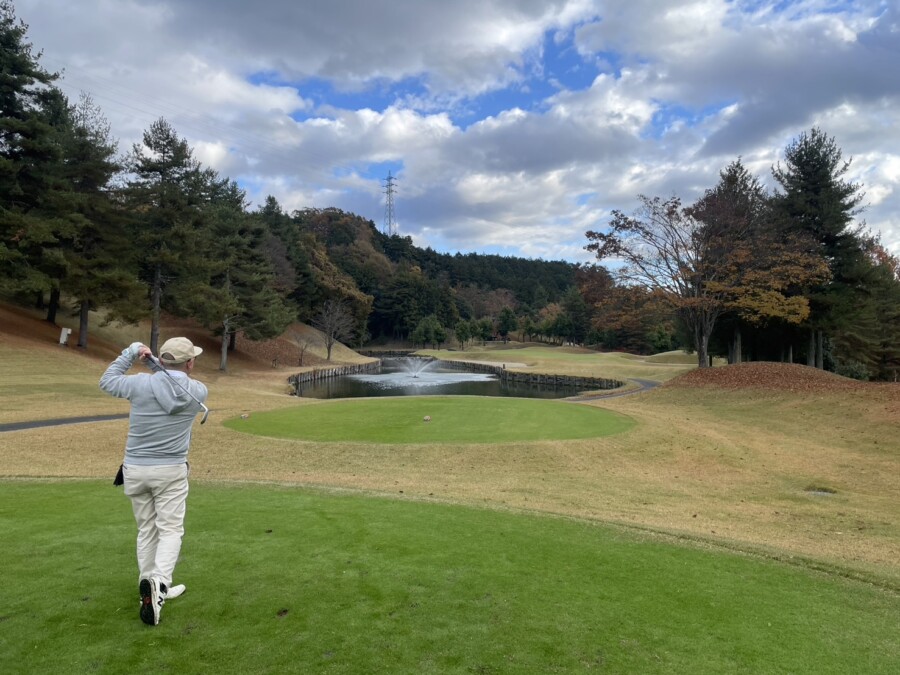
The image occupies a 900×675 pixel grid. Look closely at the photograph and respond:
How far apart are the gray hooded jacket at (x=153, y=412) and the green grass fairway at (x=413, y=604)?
1.18 meters

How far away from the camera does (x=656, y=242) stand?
34969mm

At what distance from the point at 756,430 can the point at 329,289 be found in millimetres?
62604

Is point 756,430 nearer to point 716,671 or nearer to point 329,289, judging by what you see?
point 716,671

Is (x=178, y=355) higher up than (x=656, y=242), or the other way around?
(x=656, y=242)

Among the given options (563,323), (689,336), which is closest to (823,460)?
(689,336)

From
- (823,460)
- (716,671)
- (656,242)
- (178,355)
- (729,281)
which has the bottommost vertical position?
(823,460)

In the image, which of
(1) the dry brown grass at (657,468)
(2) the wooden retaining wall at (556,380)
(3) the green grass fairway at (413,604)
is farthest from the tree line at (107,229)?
(3) the green grass fairway at (413,604)

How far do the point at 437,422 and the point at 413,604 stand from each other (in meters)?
13.8

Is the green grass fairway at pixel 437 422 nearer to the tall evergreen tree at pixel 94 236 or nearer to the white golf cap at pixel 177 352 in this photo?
the white golf cap at pixel 177 352

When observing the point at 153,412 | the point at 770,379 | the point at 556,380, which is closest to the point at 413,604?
the point at 153,412

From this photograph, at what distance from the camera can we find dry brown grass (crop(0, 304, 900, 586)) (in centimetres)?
947

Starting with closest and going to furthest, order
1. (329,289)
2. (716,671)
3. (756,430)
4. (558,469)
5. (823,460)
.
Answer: (716,671), (558,469), (823,460), (756,430), (329,289)

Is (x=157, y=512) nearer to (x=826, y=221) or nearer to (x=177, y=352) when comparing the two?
(x=177, y=352)

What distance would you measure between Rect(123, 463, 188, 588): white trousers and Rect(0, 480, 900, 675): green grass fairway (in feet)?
1.20
